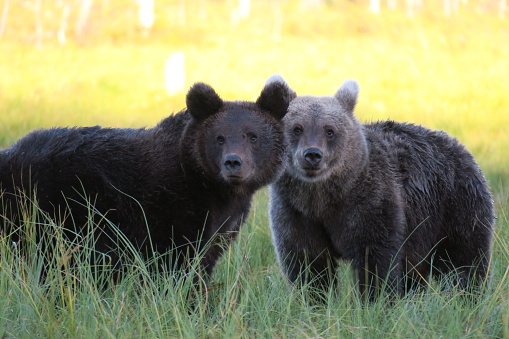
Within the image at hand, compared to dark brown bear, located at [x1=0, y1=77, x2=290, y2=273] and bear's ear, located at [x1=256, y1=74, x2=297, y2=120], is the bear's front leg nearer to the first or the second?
dark brown bear, located at [x1=0, y1=77, x2=290, y2=273]

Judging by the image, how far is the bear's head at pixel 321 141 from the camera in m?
5.55

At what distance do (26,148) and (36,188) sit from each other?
39 cm

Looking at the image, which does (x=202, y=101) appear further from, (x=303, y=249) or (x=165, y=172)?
(x=303, y=249)

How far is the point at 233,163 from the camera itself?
5.18m

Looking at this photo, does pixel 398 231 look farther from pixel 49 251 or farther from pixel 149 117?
pixel 149 117

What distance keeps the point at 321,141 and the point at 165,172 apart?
1.17 m

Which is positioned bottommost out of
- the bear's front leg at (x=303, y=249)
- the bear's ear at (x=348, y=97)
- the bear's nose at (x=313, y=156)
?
the bear's front leg at (x=303, y=249)

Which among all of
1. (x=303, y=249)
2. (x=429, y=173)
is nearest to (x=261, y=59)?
(x=429, y=173)

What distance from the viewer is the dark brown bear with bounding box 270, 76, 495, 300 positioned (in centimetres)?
559

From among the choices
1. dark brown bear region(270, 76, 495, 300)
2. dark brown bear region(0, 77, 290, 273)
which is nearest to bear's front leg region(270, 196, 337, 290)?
dark brown bear region(270, 76, 495, 300)

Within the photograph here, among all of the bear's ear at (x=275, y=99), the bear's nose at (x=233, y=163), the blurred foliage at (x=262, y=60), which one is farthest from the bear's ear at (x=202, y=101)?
the blurred foliage at (x=262, y=60)

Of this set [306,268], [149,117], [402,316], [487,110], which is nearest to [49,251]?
[306,268]

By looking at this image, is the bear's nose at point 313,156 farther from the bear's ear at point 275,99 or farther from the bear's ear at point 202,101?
the bear's ear at point 202,101

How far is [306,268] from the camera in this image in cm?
566
